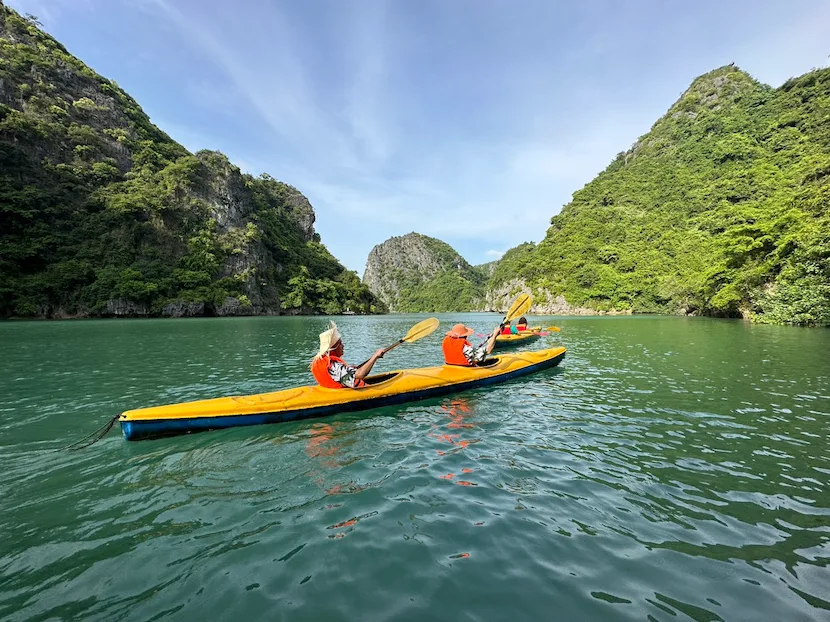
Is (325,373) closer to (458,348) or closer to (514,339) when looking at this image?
(458,348)

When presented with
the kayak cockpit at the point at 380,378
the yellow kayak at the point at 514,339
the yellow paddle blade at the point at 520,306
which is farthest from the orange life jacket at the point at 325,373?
the yellow kayak at the point at 514,339

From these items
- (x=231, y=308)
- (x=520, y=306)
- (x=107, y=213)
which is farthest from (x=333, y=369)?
(x=107, y=213)

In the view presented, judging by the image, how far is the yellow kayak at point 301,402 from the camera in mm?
6328

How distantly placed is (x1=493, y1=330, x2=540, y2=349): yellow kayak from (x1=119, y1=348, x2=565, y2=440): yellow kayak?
7737mm

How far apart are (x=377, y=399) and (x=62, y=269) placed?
202 ft

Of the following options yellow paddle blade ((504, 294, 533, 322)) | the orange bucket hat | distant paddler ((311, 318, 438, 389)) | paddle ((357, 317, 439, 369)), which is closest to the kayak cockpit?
distant paddler ((311, 318, 438, 389))

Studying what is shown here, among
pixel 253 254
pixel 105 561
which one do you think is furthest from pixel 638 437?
pixel 253 254

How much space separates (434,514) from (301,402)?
415 centimetres

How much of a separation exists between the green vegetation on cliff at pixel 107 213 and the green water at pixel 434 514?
2193 inches

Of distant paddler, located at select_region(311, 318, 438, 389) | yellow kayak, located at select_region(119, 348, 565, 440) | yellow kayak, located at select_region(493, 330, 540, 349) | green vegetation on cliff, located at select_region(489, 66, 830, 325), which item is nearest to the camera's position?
yellow kayak, located at select_region(119, 348, 565, 440)

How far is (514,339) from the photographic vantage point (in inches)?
766

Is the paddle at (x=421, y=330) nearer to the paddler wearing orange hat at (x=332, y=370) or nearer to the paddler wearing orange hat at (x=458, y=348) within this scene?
the paddler wearing orange hat at (x=458, y=348)

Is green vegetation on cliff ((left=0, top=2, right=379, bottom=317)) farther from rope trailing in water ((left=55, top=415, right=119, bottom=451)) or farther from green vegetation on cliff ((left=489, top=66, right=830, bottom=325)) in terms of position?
green vegetation on cliff ((left=489, top=66, right=830, bottom=325))

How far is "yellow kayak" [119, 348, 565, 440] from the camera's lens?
6328mm
